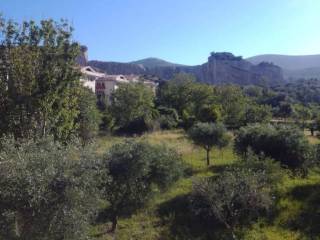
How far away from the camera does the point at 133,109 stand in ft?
190

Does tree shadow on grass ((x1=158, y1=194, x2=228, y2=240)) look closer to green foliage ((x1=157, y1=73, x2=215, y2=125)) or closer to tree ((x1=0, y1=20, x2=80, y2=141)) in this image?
tree ((x1=0, y1=20, x2=80, y2=141))

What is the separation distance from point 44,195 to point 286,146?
50.8 feet

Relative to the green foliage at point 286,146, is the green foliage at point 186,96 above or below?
above

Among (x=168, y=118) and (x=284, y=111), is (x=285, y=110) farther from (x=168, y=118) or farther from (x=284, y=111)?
(x=168, y=118)

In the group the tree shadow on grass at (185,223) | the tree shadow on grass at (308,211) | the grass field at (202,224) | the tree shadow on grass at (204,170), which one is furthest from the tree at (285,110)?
the tree shadow on grass at (185,223)

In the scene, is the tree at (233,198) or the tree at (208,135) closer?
the tree at (233,198)

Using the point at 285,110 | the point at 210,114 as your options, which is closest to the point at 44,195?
the point at 210,114

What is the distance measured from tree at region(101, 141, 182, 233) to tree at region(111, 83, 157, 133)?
3277 cm

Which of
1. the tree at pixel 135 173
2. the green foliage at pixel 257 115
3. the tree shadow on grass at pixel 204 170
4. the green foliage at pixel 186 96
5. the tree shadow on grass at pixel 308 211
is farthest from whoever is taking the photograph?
the green foliage at pixel 186 96

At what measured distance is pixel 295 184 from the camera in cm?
2180

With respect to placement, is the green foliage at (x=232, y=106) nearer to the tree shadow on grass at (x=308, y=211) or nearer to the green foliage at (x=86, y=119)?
the green foliage at (x=86, y=119)

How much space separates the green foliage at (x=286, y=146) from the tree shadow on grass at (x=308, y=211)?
5.22 ft

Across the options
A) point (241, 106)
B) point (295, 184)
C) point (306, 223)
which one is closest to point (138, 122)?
point (241, 106)

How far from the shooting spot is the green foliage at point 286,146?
22.7 metres
